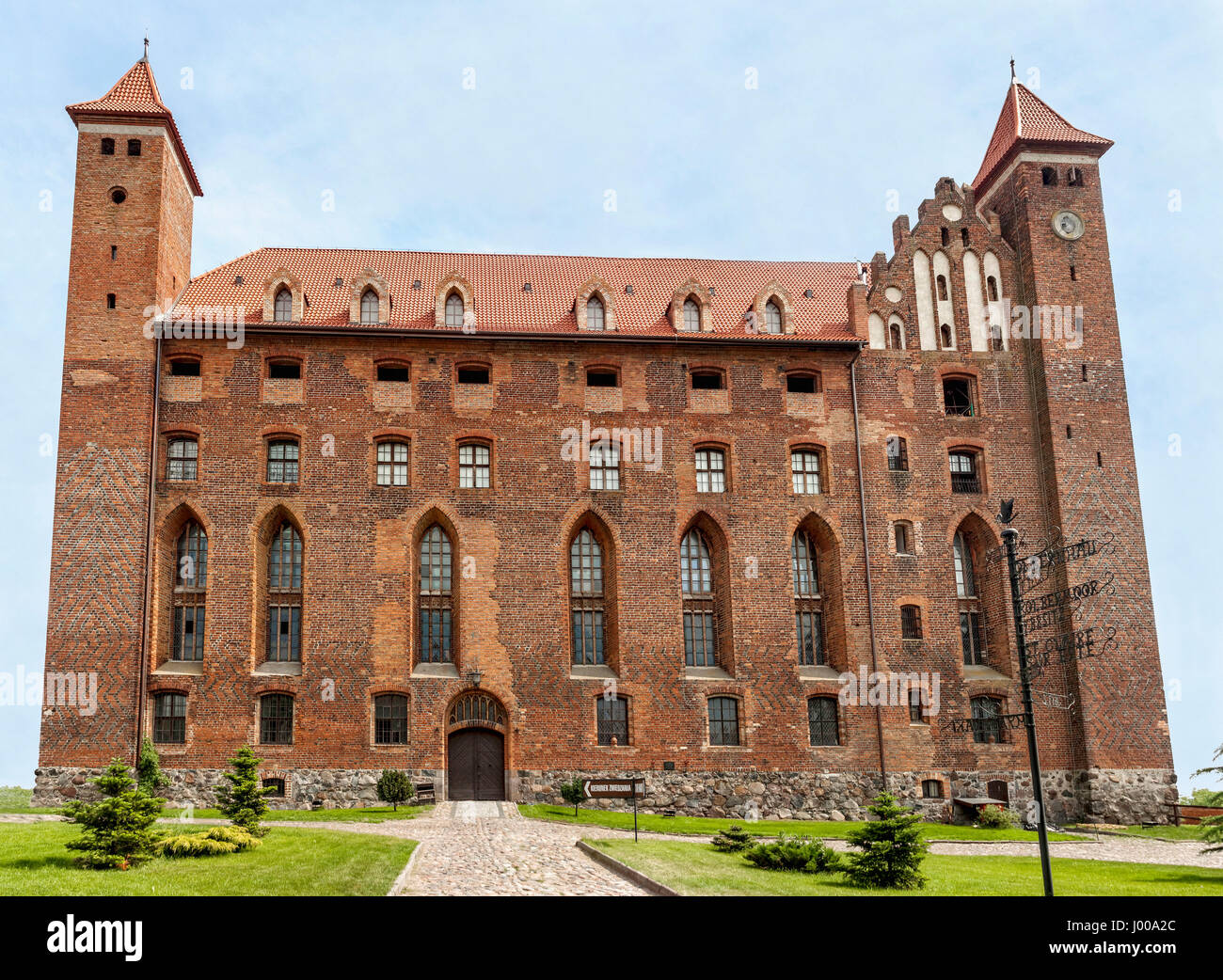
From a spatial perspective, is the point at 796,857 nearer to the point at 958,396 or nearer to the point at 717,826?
the point at 717,826


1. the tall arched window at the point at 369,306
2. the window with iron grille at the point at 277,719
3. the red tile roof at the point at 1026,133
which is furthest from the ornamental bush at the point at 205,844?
the red tile roof at the point at 1026,133

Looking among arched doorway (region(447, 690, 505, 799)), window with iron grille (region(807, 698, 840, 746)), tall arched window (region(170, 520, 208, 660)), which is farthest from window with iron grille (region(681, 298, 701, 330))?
tall arched window (region(170, 520, 208, 660))

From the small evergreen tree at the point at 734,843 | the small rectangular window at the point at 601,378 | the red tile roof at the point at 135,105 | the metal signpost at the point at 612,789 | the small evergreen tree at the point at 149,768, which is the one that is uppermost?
the red tile roof at the point at 135,105

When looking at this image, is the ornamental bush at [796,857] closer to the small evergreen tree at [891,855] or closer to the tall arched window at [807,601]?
the small evergreen tree at [891,855]

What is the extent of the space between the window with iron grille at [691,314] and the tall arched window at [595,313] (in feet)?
8.69

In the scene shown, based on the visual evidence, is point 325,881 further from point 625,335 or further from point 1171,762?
point 1171,762

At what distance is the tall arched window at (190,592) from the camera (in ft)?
99.0

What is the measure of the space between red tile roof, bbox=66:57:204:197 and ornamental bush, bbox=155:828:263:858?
73.6 feet

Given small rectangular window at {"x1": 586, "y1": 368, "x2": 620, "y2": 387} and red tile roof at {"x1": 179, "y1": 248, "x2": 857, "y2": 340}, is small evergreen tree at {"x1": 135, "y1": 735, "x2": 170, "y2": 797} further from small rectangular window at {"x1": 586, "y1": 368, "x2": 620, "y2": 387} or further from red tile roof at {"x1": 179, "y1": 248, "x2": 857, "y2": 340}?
small rectangular window at {"x1": 586, "y1": 368, "x2": 620, "y2": 387}

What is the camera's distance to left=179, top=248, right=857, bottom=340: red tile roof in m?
33.3

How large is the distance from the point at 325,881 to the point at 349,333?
20343 millimetres

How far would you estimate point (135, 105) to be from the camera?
105ft

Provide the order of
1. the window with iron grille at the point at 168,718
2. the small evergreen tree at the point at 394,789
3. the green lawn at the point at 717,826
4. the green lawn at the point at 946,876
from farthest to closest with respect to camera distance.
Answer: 1. the window with iron grille at the point at 168,718
2. the small evergreen tree at the point at 394,789
3. the green lawn at the point at 717,826
4. the green lawn at the point at 946,876

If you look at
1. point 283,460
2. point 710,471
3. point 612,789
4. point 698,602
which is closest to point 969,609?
point 698,602
